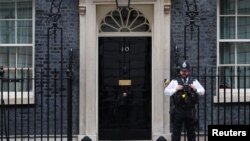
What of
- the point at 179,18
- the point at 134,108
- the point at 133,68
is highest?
the point at 179,18

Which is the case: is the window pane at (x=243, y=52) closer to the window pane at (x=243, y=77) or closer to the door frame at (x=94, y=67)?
the window pane at (x=243, y=77)

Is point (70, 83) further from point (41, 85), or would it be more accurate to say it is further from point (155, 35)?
A: point (155, 35)

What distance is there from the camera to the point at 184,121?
481 inches

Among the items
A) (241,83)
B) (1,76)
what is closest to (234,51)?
(241,83)

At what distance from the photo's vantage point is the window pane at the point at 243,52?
1439 centimetres

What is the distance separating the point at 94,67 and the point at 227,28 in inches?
123

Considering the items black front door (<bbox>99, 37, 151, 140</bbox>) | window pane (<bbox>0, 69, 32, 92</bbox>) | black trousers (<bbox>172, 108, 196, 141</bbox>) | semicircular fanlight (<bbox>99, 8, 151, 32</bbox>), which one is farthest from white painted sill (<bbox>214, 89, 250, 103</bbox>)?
window pane (<bbox>0, 69, 32, 92</bbox>)

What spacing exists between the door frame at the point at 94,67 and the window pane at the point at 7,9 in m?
1.60

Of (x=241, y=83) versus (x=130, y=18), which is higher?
(x=130, y=18)

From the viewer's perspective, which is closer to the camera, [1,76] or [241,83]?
[1,76]

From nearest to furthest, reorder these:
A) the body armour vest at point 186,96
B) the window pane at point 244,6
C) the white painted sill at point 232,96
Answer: the body armour vest at point 186,96, the white painted sill at point 232,96, the window pane at point 244,6

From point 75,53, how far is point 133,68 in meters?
1.32

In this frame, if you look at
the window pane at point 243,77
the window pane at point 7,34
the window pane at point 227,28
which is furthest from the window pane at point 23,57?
the window pane at point 243,77

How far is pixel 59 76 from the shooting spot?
13.8m
